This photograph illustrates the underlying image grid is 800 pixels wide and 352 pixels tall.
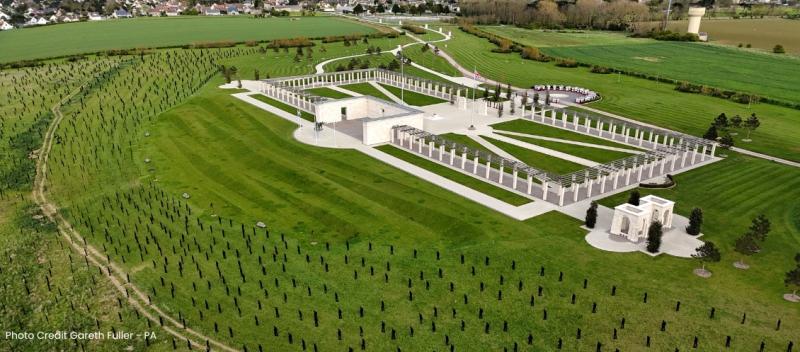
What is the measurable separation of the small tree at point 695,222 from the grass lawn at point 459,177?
1253 cm

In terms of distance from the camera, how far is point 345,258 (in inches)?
1496

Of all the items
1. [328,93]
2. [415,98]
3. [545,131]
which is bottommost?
[545,131]

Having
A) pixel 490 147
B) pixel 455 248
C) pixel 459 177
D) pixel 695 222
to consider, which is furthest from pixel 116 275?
pixel 695 222

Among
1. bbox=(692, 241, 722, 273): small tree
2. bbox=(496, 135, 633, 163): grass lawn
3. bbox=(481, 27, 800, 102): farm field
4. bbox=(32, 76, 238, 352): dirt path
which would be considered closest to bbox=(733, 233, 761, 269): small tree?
bbox=(692, 241, 722, 273): small tree

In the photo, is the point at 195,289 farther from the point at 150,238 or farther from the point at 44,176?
the point at 44,176

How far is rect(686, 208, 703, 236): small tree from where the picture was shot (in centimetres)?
3975

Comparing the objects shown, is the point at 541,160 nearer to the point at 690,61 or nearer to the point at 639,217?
the point at 639,217

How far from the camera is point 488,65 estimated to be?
122m

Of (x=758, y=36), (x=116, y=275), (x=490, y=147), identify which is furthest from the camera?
(x=758, y=36)

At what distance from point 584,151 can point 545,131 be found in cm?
891

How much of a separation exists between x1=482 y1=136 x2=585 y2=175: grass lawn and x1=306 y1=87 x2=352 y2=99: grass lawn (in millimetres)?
34747

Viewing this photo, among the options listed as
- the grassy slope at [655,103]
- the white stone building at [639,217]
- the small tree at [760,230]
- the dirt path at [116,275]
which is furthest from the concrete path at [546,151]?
the dirt path at [116,275]

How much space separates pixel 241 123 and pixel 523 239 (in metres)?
46.0

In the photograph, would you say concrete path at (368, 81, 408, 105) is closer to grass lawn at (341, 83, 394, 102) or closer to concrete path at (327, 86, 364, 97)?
grass lawn at (341, 83, 394, 102)
